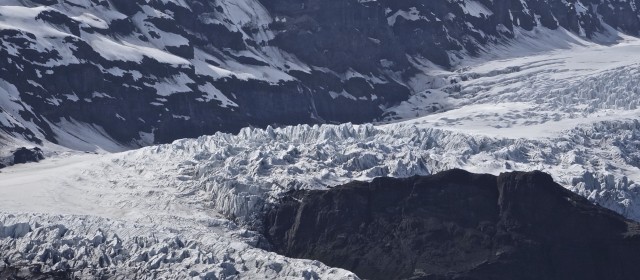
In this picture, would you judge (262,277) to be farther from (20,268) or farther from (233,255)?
(20,268)

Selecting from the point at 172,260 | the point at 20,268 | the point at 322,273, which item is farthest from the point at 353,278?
the point at 20,268

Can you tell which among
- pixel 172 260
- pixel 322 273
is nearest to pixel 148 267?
pixel 172 260

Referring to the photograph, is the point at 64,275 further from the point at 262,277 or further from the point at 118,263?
the point at 262,277

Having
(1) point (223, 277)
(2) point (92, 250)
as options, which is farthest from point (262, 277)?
(2) point (92, 250)

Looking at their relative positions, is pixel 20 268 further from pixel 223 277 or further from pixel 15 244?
pixel 223 277

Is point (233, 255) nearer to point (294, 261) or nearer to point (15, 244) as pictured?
point (294, 261)
